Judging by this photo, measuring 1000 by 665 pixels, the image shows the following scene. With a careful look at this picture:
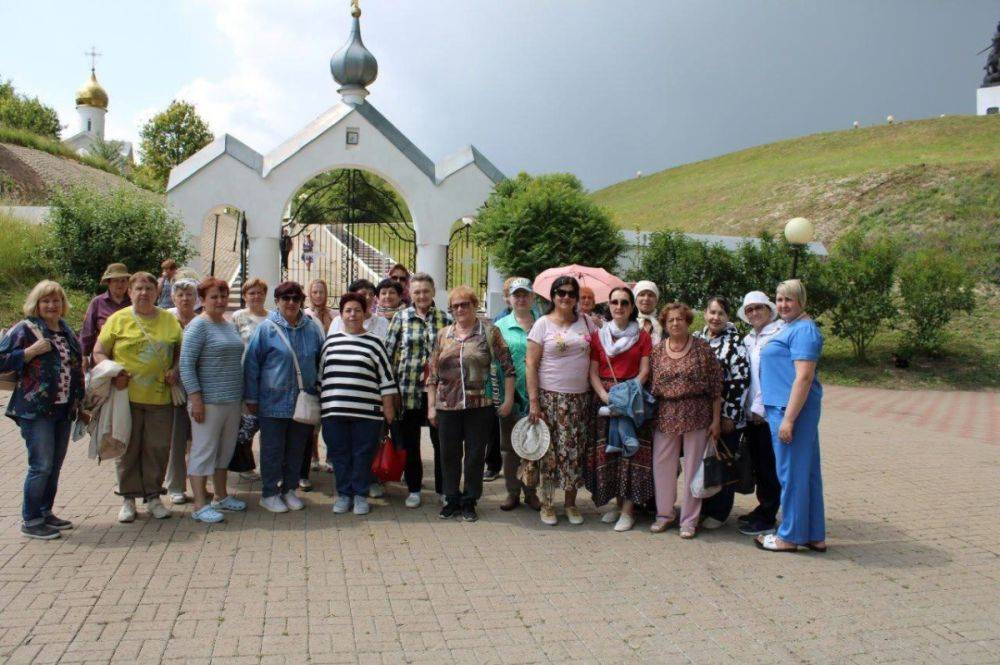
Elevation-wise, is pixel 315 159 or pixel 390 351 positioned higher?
pixel 315 159

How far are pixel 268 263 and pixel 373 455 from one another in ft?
30.0

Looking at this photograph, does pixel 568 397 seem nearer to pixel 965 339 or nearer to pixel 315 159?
pixel 315 159

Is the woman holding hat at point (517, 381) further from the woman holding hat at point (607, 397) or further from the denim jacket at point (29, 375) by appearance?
the denim jacket at point (29, 375)

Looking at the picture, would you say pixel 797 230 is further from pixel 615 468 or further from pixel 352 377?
pixel 352 377

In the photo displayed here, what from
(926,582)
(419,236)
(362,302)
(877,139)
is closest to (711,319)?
(926,582)

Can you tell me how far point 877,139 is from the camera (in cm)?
4566

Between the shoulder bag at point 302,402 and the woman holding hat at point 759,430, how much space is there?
123 inches

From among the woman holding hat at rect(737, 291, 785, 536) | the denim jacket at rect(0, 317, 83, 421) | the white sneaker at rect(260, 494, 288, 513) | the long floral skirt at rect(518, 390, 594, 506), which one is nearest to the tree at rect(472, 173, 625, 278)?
the long floral skirt at rect(518, 390, 594, 506)

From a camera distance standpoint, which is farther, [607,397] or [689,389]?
[607,397]

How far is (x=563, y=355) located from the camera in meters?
5.66

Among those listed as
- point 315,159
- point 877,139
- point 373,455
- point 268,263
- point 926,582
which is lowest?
point 926,582

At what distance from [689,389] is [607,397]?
1.88 feet

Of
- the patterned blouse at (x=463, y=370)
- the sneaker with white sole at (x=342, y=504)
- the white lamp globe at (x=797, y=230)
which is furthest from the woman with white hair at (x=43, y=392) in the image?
the white lamp globe at (x=797, y=230)

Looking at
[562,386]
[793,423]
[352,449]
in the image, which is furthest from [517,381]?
[793,423]
